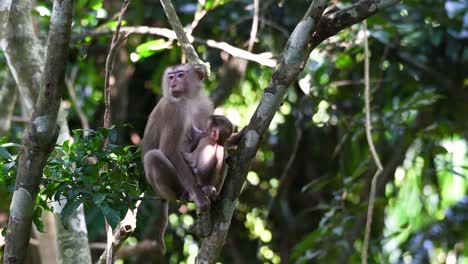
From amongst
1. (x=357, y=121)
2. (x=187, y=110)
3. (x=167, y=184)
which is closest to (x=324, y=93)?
(x=357, y=121)

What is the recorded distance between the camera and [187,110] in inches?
227

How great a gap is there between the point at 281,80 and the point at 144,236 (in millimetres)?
4540

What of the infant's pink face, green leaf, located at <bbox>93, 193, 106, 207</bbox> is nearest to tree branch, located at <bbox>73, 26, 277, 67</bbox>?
the infant's pink face

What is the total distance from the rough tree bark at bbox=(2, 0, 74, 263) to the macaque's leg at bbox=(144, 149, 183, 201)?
1.13 meters

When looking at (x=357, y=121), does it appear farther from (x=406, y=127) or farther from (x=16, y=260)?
(x=16, y=260)

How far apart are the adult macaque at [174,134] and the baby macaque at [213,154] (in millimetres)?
77

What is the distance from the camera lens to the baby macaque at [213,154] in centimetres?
521

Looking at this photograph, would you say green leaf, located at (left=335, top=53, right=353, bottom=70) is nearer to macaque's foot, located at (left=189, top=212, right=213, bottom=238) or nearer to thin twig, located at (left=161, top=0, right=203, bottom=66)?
thin twig, located at (left=161, top=0, right=203, bottom=66)

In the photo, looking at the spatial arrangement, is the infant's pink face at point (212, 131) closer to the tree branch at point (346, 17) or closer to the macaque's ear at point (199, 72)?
the macaque's ear at point (199, 72)

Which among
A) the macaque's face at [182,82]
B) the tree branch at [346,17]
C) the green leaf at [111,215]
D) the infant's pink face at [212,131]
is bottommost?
the infant's pink face at [212,131]

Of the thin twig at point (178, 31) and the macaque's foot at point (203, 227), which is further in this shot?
the thin twig at point (178, 31)

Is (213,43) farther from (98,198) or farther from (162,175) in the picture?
(98,198)

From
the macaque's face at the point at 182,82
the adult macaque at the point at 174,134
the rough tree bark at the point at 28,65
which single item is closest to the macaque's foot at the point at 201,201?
the adult macaque at the point at 174,134

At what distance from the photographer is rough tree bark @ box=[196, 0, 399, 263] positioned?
4.07 meters
